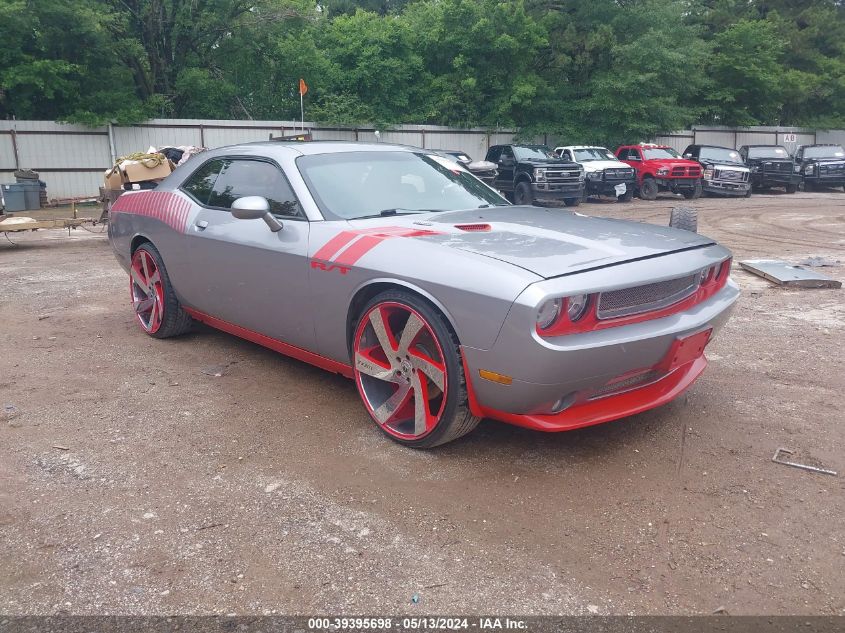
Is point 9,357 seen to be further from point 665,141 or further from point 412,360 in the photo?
point 665,141

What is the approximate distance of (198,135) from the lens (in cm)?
2167

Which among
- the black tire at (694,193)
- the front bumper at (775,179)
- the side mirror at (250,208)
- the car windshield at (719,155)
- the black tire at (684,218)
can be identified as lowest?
the black tire at (694,193)

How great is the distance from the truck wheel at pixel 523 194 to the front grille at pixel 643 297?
49.2ft

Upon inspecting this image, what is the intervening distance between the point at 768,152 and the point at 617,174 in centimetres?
768

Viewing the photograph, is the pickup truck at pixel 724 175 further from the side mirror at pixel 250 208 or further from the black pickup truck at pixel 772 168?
the side mirror at pixel 250 208

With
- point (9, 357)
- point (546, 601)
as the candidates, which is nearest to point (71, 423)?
point (9, 357)

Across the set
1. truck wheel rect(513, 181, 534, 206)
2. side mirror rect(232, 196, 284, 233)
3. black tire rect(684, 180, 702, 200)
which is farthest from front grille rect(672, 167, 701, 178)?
side mirror rect(232, 196, 284, 233)

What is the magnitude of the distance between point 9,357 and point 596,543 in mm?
4470

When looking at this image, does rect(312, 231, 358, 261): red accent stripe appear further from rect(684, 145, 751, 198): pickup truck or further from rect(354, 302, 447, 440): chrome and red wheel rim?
rect(684, 145, 751, 198): pickup truck

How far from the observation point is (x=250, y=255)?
14.9 ft

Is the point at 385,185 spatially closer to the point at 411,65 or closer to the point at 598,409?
the point at 598,409

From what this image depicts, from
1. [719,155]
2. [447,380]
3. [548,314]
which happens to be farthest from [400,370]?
[719,155]

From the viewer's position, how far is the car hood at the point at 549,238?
3.35m

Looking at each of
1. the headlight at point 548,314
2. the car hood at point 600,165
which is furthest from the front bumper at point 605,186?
the headlight at point 548,314
